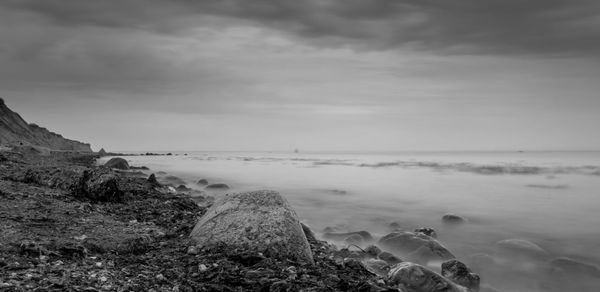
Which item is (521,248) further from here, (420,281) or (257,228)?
(257,228)

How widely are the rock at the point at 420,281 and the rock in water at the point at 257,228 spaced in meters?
1.32

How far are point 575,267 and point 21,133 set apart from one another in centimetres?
5789

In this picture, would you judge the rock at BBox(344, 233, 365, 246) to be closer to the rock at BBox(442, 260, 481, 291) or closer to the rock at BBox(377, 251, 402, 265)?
the rock at BBox(377, 251, 402, 265)

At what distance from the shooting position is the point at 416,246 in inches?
327

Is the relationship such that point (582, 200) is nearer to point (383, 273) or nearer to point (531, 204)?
point (531, 204)

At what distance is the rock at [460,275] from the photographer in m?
6.30

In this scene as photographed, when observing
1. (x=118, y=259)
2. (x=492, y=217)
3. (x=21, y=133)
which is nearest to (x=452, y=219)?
(x=492, y=217)

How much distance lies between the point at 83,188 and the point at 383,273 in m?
5.95

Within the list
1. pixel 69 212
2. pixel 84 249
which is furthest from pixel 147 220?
pixel 84 249

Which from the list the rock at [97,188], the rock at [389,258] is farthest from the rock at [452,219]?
the rock at [97,188]

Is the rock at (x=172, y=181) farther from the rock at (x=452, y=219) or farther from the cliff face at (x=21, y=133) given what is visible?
the cliff face at (x=21, y=133)

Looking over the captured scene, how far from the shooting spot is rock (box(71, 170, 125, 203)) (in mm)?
7992

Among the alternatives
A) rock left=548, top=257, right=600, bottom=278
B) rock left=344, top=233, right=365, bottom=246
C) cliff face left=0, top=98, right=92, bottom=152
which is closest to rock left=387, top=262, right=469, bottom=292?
rock left=548, top=257, right=600, bottom=278

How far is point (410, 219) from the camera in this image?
13.0 m
